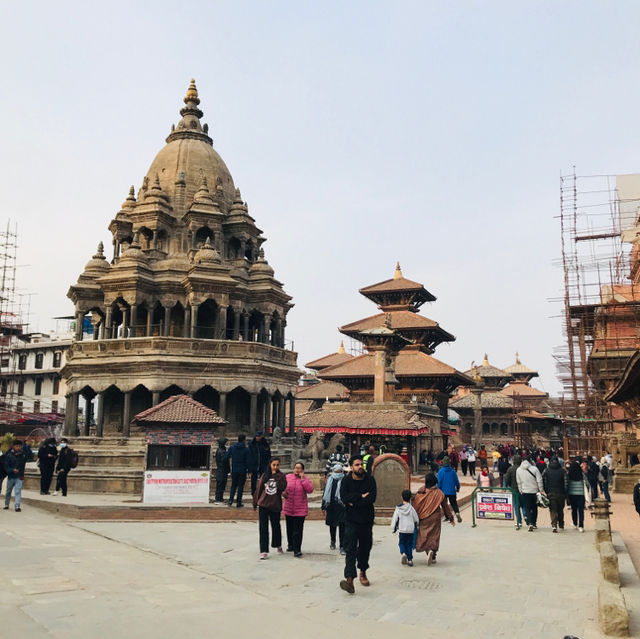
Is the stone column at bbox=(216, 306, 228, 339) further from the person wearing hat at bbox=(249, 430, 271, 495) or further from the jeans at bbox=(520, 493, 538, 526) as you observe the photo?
the jeans at bbox=(520, 493, 538, 526)

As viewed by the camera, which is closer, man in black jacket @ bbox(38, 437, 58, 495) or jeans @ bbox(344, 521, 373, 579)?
jeans @ bbox(344, 521, 373, 579)

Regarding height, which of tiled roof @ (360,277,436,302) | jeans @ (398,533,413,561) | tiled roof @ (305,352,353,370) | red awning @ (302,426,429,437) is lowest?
jeans @ (398,533,413,561)

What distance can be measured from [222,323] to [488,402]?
137 ft

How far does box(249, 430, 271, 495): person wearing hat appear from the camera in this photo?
1630 cm

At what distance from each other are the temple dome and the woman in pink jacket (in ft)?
82.4

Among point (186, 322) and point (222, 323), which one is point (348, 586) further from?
point (186, 322)

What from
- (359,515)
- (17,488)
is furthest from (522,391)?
(359,515)

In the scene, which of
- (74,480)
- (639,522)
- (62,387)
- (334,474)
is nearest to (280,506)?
(334,474)

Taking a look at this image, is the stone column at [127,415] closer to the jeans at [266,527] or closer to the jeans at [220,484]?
the jeans at [220,484]

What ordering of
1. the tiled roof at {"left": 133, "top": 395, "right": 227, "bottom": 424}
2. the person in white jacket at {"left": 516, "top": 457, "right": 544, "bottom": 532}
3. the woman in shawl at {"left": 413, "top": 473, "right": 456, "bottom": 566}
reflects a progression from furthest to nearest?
the tiled roof at {"left": 133, "top": 395, "right": 227, "bottom": 424} < the person in white jacket at {"left": 516, "top": 457, "right": 544, "bottom": 532} < the woman in shawl at {"left": 413, "top": 473, "right": 456, "bottom": 566}

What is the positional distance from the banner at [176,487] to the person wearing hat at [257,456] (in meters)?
1.40

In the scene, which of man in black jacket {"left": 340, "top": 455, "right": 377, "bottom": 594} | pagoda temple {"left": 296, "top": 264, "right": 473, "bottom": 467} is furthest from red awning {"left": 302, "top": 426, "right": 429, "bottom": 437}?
man in black jacket {"left": 340, "top": 455, "right": 377, "bottom": 594}

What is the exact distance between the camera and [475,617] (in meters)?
7.49

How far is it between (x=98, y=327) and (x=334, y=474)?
2667 cm
